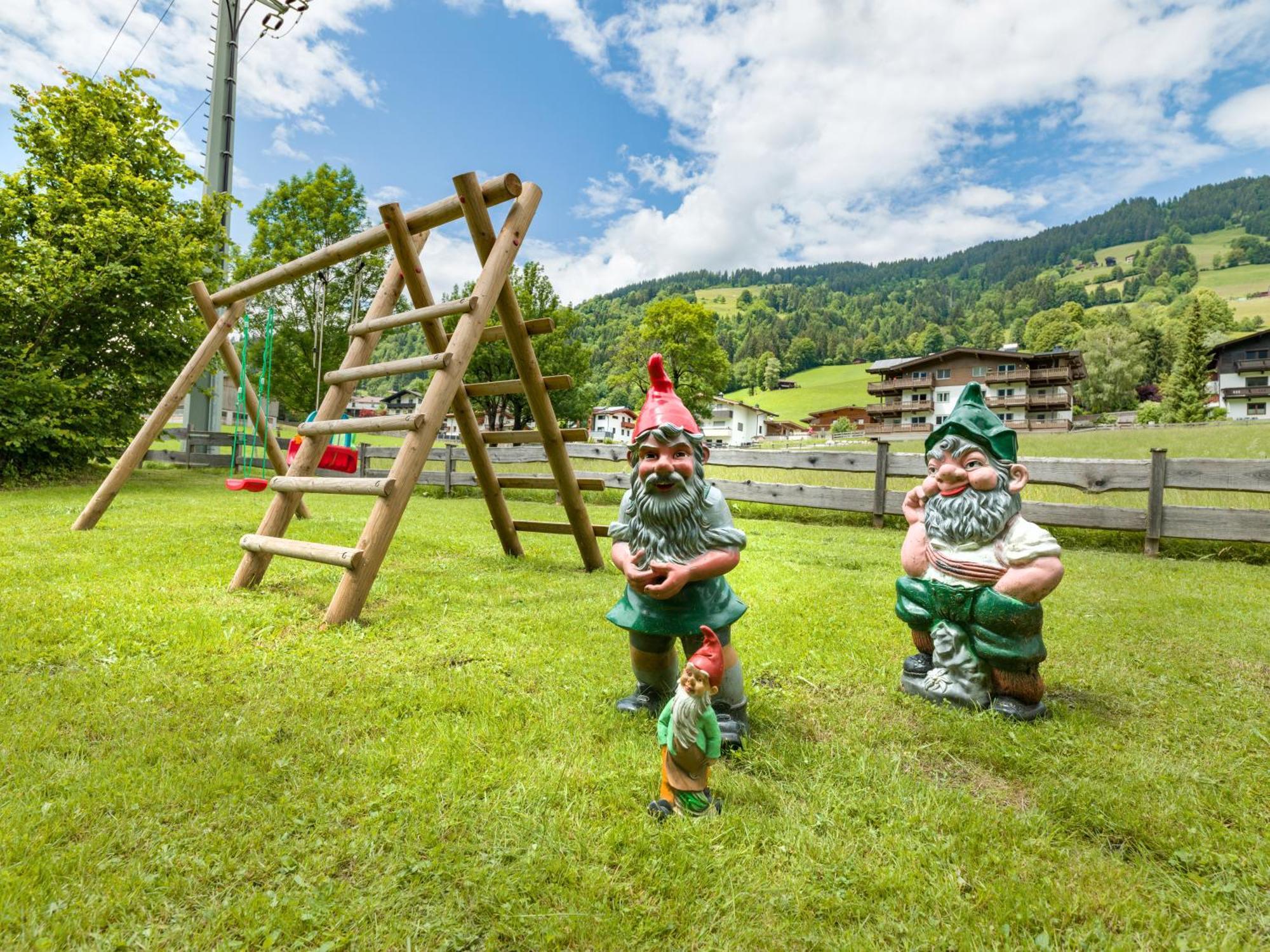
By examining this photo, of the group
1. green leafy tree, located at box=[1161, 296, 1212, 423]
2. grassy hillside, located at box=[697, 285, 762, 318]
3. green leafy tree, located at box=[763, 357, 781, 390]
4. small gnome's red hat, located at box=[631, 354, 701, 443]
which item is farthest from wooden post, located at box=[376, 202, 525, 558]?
grassy hillside, located at box=[697, 285, 762, 318]

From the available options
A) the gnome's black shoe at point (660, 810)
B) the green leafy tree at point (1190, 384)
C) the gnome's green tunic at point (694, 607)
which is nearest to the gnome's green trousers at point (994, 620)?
the gnome's green tunic at point (694, 607)

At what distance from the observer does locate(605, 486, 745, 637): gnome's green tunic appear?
244 centimetres

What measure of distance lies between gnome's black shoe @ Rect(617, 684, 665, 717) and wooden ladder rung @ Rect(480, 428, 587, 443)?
2827mm

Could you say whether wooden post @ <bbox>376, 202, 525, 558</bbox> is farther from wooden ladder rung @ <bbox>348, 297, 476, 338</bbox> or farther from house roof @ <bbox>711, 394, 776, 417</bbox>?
house roof @ <bbox>711, 394, 776, 417</bbox>

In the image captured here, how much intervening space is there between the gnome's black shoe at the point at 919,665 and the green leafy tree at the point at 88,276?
13.0m

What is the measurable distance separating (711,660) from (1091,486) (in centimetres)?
713

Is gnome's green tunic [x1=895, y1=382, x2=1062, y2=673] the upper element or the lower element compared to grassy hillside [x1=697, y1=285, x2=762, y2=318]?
lower

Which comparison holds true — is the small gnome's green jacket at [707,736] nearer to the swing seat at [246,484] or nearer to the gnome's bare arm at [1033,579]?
the gnome's bare arm at [1033,579]

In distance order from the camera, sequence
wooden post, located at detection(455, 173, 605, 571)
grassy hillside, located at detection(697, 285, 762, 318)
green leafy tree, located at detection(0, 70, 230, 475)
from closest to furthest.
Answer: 1. wooden post, located at detection(455, 173, 605, 571)
2. green leafy tree, located at detection(0, 70, 230, 475)
3. grassy hillside, located at detection(697, 285, 762, 318)

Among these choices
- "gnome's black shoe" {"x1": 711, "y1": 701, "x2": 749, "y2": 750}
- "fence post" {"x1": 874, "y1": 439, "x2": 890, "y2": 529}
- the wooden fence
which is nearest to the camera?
"gnome's black shoe" {"x1": 711, "y1": 701, "x2": 749, "y2": 750}

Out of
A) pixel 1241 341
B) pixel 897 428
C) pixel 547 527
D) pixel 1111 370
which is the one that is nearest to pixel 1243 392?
pixel 1241 341

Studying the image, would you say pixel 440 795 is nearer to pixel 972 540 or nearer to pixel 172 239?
pixel 972 540

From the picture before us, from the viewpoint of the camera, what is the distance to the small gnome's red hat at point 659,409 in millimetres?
2553

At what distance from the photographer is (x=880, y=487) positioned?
8.64 m
